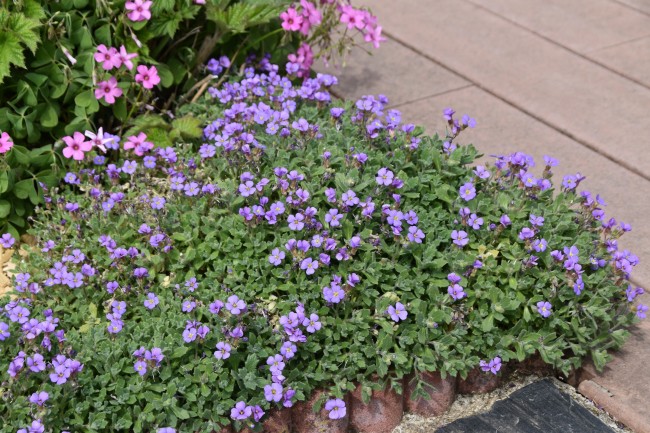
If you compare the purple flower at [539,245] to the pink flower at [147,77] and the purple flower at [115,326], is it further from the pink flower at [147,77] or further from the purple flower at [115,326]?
the pink flower at [147,77]

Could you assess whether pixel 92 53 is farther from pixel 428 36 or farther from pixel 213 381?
pixel 428 36

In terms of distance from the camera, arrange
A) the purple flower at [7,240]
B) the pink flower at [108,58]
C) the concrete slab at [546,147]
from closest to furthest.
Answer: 1. the purple flower at [7,240]
2. the pink flower at [108,58]
3. the concrete slab at [546,147]

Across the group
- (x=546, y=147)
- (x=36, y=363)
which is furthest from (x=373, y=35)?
(x=36, y=363)

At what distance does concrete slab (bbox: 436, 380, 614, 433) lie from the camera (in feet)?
10.0

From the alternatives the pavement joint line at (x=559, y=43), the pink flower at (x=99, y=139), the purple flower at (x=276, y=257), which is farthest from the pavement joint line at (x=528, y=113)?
the pink flower at (x=99, y=139)

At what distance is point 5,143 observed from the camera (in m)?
3.58

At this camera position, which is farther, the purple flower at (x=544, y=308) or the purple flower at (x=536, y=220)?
the purple flower at (x=536, y=220)

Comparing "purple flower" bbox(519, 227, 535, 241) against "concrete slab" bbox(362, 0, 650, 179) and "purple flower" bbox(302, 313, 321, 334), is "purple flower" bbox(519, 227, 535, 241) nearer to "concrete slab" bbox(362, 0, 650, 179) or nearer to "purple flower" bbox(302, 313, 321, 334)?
"purple flower" bbox(302, 313, 321, 334)

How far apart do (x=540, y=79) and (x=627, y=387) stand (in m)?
2.32

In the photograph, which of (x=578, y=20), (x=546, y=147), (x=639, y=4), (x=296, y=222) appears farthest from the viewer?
(x=639, y=4)

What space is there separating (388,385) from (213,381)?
60 cm

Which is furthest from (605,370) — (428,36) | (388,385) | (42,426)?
(428,36)

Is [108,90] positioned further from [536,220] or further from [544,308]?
[544,308]

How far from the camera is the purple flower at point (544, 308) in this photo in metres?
3.13
